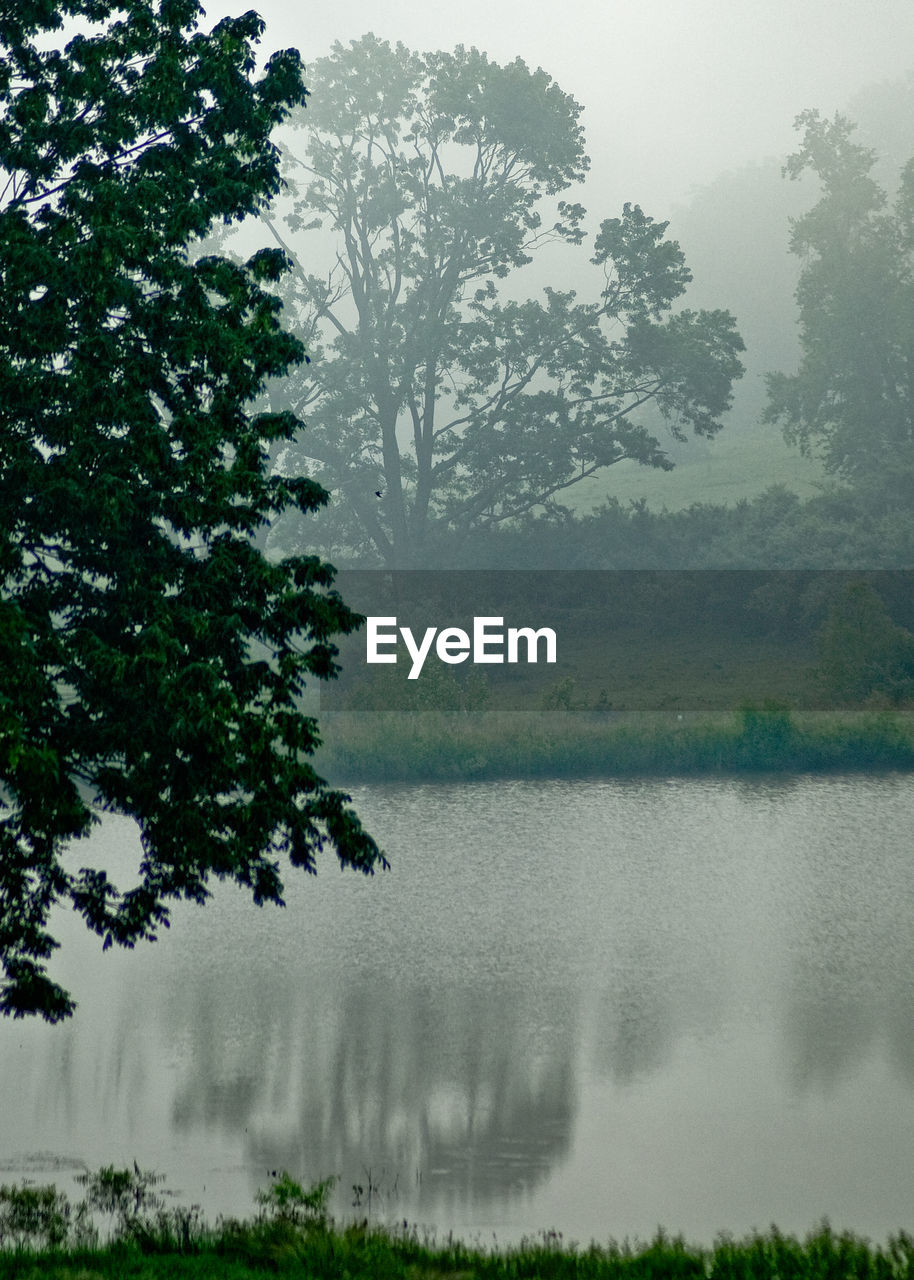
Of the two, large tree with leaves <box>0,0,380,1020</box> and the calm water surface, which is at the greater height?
large tree with leaves <box>0,0,380,1020</box>

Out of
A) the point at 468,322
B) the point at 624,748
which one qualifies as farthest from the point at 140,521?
the point at 468,322

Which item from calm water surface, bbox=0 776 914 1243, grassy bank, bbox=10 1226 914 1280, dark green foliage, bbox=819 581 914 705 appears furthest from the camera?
dark green foliage, bbox=819 581 914 705

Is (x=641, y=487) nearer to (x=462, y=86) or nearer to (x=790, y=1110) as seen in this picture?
(x=462, y=86)

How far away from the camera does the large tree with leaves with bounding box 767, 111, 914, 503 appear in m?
59.3

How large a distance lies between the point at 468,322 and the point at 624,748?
92.4ft

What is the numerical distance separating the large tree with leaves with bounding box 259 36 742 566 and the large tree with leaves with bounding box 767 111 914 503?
7.88 m

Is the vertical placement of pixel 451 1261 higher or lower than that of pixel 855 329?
lower

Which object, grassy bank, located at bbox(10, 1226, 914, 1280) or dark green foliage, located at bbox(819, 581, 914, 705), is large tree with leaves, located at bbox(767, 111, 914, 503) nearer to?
dark green foliage, located at bbox(819, 581, 914, 705)

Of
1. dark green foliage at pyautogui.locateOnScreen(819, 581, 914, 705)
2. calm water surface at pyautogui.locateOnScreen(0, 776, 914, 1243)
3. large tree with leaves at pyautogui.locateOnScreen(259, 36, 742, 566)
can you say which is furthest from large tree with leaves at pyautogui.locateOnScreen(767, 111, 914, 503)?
calm water surface at pyautogui.locateOnScreen(0, 776, 914, 1243)

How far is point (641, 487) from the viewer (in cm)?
7594

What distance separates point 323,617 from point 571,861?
45.5ft

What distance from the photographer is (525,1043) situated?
570 inches

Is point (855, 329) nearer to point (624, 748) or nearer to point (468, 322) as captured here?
point (468, 322)

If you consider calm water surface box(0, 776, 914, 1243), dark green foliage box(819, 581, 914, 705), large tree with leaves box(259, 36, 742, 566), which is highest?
large tree with leaves box(259, 36, 742, 566)
